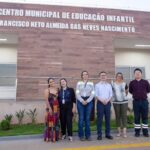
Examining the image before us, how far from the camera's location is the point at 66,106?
666 centimetres

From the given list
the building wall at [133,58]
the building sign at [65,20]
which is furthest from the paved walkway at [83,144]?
the building wall at [133,58]

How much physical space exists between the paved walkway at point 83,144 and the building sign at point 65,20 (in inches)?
234

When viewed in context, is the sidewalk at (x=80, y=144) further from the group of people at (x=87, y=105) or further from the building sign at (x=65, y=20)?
the building sign at (x=65, y=20)

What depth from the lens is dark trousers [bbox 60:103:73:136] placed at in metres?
6.63

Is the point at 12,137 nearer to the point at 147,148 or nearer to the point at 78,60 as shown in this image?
the point at 147,148

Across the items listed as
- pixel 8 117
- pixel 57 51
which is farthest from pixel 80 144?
pixel 57 51

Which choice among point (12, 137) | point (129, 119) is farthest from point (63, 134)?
point (129, 119)

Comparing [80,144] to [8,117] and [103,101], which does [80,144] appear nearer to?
[103,101]

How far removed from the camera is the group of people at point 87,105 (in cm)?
655

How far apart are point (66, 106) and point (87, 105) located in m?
0.53

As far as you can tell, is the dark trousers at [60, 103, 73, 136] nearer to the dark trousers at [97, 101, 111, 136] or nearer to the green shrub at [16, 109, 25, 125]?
the dark trousers at [97, 101, 111, 136]

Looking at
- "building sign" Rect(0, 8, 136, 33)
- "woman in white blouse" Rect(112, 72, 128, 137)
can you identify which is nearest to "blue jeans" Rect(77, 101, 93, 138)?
"woman in white blouse" Rect(112, 72, 128, 137)

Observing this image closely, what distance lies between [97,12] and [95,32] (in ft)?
3.11

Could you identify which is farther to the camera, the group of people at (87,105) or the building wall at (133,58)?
the building wall at (133,58)
